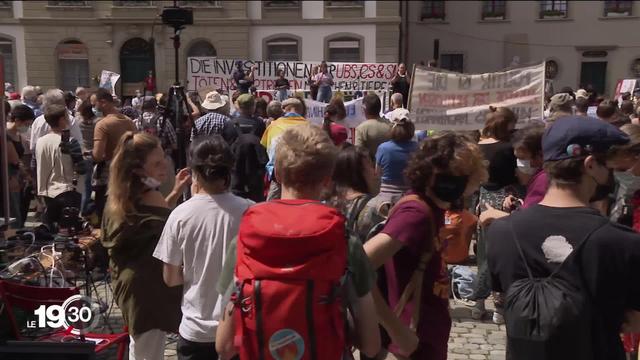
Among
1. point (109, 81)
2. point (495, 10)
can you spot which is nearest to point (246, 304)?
point (109, 81)

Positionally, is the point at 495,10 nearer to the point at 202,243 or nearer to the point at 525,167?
the point at 525,167

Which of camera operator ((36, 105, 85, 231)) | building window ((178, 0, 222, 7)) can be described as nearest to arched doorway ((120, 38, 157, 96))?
building window ((178, 0, 222, 7))

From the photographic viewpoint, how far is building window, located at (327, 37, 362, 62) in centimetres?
2905

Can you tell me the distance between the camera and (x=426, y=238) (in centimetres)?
240

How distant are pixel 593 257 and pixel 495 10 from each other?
31.6 m

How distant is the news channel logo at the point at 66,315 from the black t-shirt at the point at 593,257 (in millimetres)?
2797

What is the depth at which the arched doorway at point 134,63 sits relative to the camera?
29.7 m

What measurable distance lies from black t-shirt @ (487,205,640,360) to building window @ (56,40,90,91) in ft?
99.0

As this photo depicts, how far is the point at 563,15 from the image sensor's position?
1188 inches

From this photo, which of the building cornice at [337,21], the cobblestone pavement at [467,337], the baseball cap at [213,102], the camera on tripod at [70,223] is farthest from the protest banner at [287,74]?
the building cornice at [337,21]

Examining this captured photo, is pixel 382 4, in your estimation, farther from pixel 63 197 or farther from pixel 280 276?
pixel 280 276

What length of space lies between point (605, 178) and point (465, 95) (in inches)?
213

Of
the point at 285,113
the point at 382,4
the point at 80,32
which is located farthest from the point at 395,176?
the point at 80,32

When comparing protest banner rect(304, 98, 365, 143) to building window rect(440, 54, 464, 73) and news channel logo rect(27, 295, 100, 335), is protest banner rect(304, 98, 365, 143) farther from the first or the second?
building window rect(440, 54, 464, 73)
